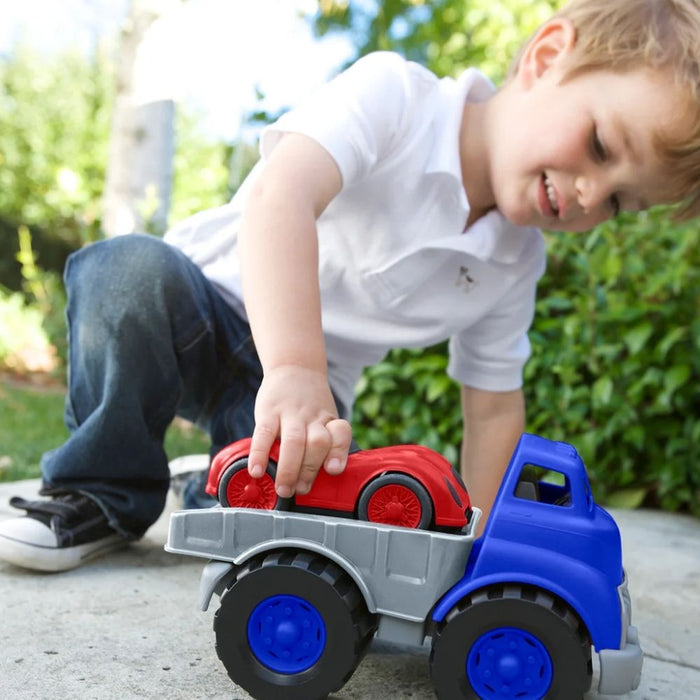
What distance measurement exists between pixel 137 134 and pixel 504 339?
12.1ft

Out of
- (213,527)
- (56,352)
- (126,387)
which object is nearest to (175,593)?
(126,387)

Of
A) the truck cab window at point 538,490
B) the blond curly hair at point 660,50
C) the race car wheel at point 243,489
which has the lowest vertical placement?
the race car wheel at point 243,489

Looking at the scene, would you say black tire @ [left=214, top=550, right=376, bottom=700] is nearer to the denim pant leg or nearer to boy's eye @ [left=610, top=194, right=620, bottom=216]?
the denim pant leg

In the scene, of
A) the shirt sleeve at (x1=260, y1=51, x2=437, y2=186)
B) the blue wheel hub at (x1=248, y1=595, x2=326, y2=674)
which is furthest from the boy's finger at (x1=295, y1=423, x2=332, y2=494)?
the shirt sleeve at (x1=260, y1=51, x2=437, y2=186)

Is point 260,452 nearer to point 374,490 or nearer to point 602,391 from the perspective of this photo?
point 374,490

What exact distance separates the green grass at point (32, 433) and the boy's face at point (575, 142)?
1.94 metres

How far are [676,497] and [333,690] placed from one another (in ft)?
6.93

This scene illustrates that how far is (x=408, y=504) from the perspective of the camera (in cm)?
105

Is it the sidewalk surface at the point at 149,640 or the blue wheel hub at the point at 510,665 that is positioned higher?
the blue wheel hub at the point at 510,665

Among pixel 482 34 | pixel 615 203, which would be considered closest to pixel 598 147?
pixel 615 203

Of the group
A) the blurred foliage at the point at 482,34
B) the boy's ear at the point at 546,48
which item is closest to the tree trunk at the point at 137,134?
the blurred foliage at the point at 482,34

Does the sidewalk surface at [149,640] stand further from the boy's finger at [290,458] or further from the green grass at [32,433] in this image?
the green grass at [32,433]

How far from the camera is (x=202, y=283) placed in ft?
6.05

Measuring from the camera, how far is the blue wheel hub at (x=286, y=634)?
1027mm
